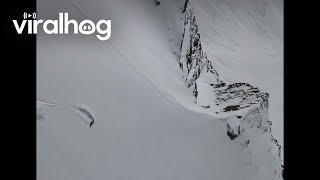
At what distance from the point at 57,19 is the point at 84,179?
0.78 metres

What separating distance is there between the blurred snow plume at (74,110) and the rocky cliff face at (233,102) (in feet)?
1.77

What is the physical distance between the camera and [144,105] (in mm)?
2119

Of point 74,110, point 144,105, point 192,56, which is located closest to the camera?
point 74,110

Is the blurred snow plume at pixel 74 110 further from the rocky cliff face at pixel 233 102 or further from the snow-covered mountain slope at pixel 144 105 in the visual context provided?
the rocky cliff face at pixel 233 102

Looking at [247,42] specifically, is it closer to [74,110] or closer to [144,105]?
[144,105]

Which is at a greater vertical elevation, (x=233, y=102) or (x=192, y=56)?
(x=192, y=56)

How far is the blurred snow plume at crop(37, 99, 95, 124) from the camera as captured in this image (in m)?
1.96

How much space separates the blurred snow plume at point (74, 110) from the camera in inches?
77.4

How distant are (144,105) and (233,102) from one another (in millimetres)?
502

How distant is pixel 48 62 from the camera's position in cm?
202

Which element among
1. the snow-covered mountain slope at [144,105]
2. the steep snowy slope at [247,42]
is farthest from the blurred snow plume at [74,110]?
the steep snowy slope at [247,42]

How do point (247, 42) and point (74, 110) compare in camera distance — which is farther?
point (247, 42)

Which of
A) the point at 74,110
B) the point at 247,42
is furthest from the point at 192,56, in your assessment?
the point at 74,110
